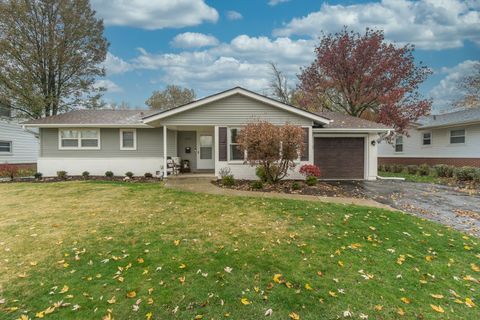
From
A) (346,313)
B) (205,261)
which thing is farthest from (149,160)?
(346,313)

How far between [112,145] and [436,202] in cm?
1478

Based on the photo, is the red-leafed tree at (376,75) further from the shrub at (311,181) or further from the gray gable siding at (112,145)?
the gray gable siding at (112,145)

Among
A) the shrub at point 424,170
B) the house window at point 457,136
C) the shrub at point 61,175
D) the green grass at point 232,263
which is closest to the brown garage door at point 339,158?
the shrub at point 424,170

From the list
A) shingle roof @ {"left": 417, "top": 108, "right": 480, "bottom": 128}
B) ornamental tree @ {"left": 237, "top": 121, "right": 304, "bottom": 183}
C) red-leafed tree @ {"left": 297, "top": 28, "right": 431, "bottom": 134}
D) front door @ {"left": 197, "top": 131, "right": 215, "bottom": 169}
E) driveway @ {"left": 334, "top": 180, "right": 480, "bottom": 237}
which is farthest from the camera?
red-leafed tree @ {"left": 297, "top": 28, "right": 431, "bottom": 134}

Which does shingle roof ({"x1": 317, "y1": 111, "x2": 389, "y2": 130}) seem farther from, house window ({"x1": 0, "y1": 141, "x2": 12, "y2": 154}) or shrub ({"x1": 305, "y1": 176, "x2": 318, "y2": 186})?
house window ({"x1": 0, "y1": 141, "x2": 12, "y2": 154})

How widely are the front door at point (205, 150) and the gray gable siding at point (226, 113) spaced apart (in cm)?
243

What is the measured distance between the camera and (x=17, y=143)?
19719mm

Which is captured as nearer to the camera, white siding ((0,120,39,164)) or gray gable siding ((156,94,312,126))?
gray gable siding ((156,94,312,126))

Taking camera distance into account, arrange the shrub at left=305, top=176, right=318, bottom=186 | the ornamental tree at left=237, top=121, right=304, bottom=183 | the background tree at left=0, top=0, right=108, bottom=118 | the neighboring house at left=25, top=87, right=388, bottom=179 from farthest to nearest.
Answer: the background tree at left=0, top=0, right=108, bottom=118 < the neighboring house at left=25, top=87, right=388, bottom=179 < the shrub at left=305, top=176, right=318, bottom=186 < the ornamental tree at left=237, top=121, right=304, bottom=183

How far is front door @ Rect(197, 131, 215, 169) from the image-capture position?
14930mm

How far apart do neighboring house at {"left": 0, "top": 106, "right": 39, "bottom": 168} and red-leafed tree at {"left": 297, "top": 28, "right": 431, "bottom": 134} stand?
72.5 ft

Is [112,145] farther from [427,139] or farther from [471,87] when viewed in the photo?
[471,87]

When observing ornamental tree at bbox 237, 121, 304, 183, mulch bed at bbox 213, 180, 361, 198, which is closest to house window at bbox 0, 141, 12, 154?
mulch bed at bbox 213, 180, 361, 198

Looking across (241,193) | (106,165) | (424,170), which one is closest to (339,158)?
(241,193)
